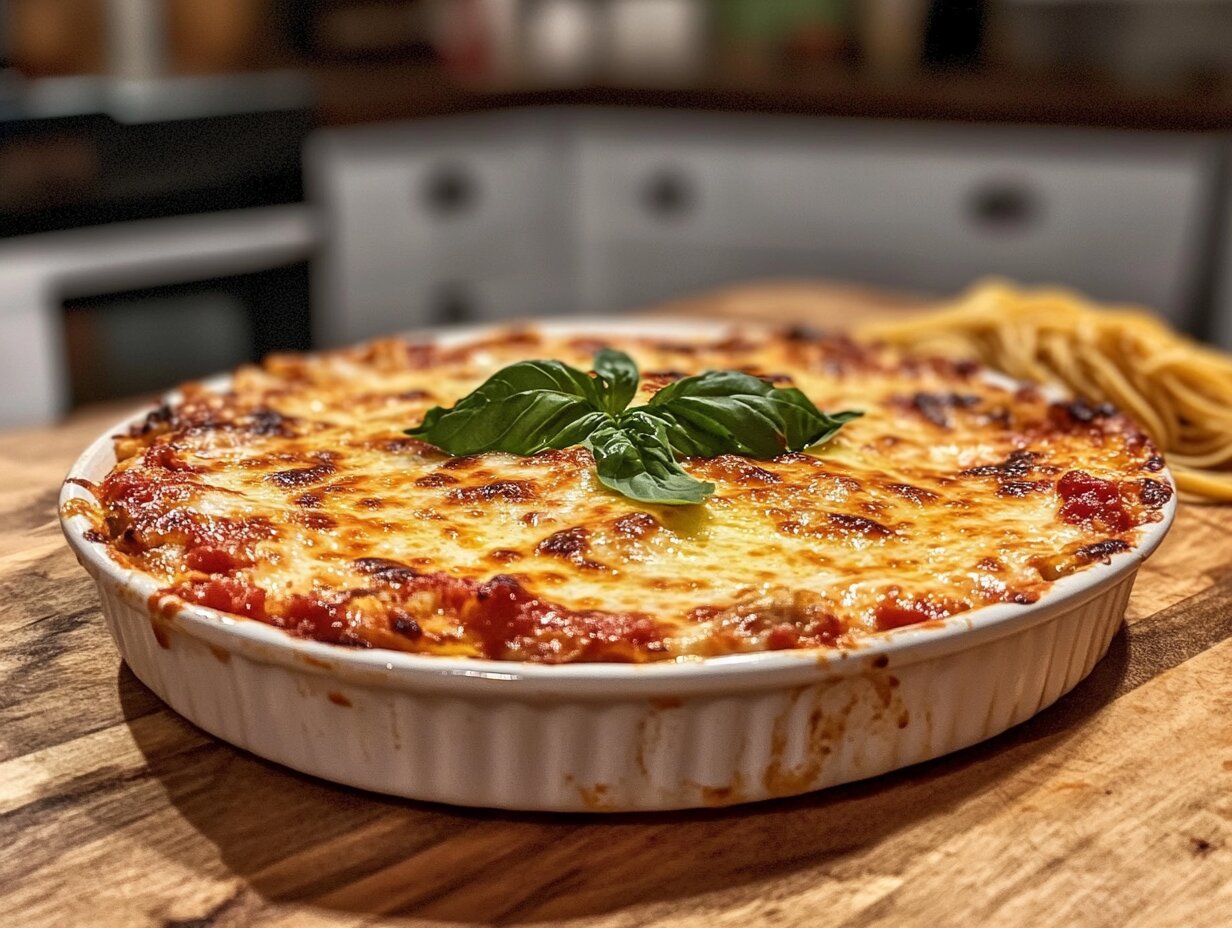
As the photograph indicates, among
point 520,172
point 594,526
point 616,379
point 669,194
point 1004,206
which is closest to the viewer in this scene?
point 594,526

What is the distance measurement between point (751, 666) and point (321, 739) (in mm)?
415

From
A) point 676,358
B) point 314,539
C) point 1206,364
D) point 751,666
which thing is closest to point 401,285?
point 676,358

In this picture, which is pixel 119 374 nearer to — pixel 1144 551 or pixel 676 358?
pixel 676 358

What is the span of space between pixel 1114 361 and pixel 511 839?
1657mm

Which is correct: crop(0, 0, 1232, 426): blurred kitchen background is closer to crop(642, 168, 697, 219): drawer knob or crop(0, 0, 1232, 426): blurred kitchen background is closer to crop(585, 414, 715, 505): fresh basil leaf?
crop(642, 168, 697, 219): drawer knob

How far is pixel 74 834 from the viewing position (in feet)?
4.30

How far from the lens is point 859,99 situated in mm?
4711

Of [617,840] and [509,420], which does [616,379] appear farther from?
[617,840]

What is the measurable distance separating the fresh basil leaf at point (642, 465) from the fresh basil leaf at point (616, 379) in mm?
103

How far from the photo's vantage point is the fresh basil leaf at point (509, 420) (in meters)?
1.77

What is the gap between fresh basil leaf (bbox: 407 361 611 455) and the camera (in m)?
1.77

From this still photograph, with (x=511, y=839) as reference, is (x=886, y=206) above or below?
below

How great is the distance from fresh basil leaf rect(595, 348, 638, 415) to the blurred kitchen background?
7.44 feet

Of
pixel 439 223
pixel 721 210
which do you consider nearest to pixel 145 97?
pixel 439 223
